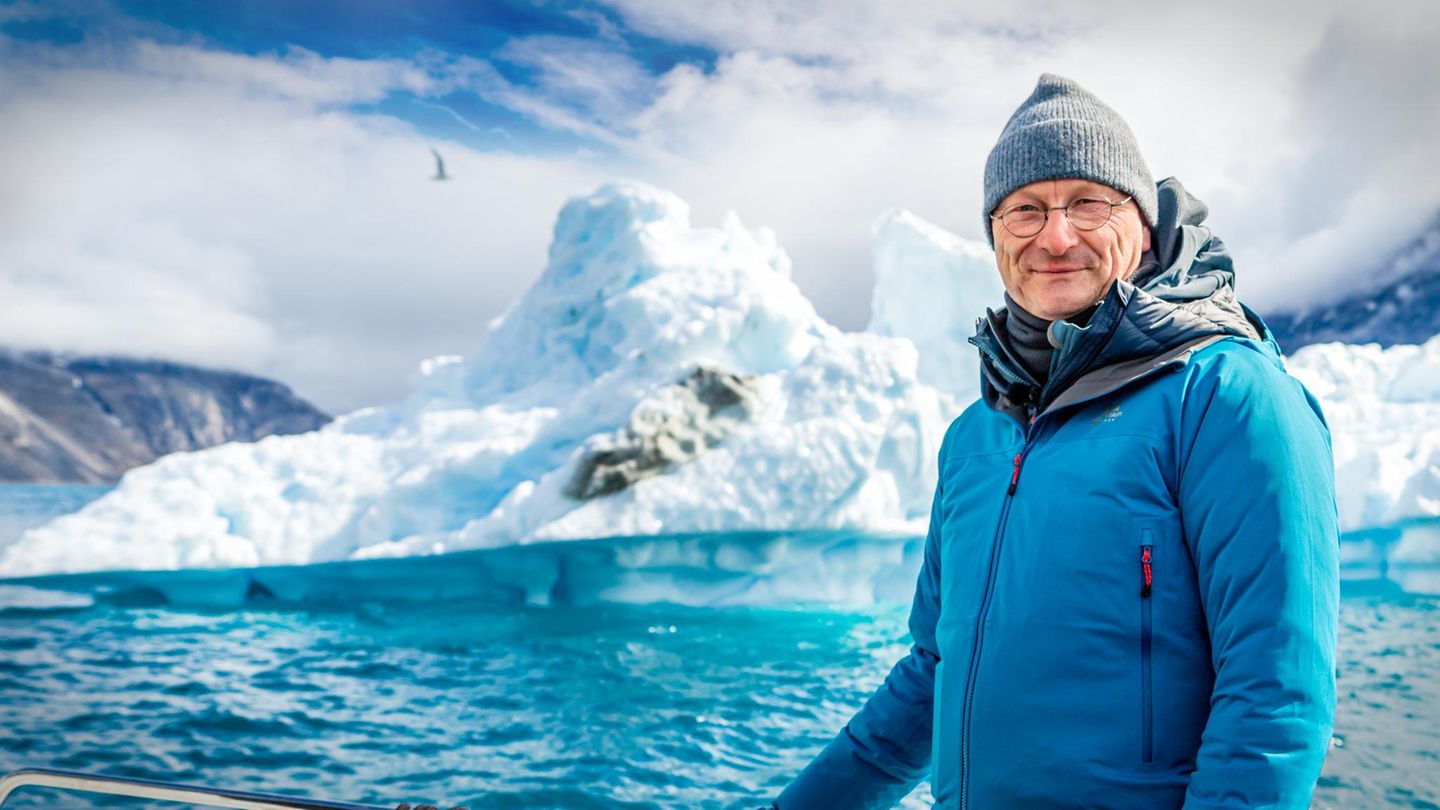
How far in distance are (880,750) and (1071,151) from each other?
0.99 meters

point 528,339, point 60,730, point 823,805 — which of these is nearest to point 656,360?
point 528,339

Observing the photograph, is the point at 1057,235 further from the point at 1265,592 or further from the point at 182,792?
the point at 182,792

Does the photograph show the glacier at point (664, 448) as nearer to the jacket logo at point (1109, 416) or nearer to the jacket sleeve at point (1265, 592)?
the jacket logo at point (1109, 416)

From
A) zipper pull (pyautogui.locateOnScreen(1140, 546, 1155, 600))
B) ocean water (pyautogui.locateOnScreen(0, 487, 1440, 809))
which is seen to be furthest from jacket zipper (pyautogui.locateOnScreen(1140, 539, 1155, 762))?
ocean water (pyautogui.locateOnScreen(0, 487, 1440, 809))

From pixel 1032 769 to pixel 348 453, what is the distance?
14.4m

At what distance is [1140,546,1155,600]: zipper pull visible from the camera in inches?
44.4

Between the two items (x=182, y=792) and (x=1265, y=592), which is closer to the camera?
(x=1265, y=592)

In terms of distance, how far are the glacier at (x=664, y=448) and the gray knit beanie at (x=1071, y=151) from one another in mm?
9048

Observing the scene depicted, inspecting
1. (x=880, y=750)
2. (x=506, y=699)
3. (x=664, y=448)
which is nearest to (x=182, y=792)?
(x=880, y=750)

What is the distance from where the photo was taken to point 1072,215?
134 centimetres

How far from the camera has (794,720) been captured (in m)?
6.53

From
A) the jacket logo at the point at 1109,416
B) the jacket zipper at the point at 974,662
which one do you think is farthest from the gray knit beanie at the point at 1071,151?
the jacket zipper at the point at 974,662

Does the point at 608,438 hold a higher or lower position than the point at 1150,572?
higher

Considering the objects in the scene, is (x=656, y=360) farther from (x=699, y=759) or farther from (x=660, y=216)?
(x=699, y=759)
